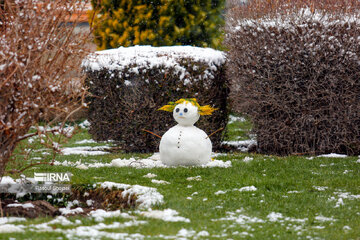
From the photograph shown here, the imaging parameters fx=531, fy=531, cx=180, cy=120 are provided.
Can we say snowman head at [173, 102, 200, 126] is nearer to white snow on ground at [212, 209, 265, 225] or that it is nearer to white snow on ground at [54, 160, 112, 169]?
white snow on ground at [54, 160, 112, 169]

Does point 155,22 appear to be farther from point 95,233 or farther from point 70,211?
point 95,233

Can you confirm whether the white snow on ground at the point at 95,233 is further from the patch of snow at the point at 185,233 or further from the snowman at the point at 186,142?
the snowman at the point at 186,142

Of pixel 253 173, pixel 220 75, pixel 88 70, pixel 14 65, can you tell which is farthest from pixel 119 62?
pixel 14 65

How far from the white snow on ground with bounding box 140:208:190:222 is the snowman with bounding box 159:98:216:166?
2.46 metres

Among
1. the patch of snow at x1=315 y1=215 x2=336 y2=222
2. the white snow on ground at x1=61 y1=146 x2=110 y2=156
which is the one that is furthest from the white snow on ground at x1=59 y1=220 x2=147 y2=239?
the white snow on ground at x1=61 y1=146 x2=110 y2=156

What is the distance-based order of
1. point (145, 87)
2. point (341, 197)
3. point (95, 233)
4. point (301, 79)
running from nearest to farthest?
point (95, 233) < point (341, 197) < point (301, 79) < point (145, 87)

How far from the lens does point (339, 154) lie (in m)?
8.50

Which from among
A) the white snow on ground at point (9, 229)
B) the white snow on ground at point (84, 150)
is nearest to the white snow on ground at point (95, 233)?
the white snow on ground at point (9, 229)

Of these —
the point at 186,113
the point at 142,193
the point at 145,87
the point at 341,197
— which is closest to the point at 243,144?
the point at 145,87

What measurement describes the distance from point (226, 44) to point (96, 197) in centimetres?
455

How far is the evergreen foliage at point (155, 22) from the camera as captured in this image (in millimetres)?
10477

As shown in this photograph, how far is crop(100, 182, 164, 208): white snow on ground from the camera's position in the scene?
473cm

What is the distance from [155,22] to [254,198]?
6.29 meters

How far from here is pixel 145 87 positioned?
28.1 feet
